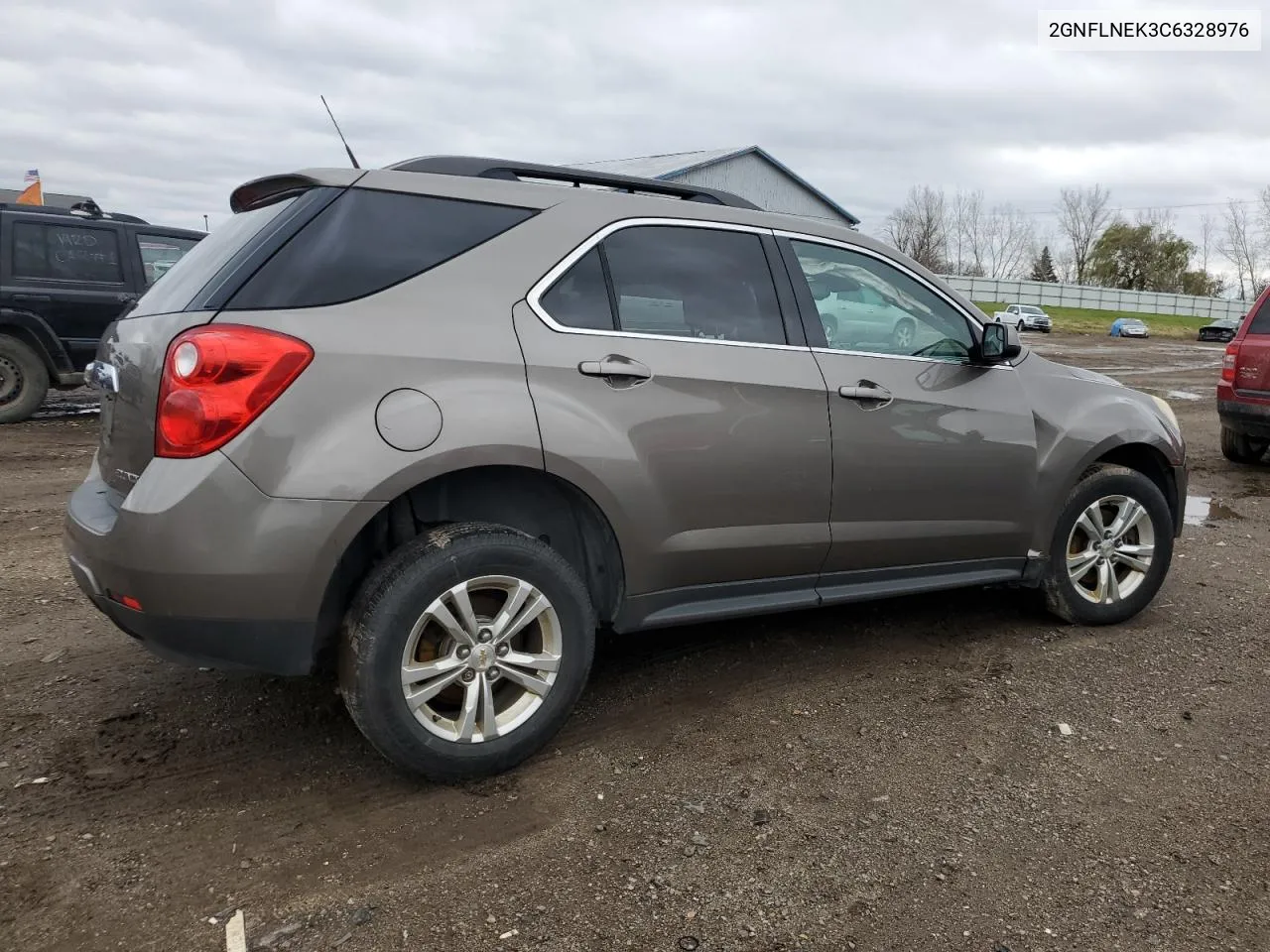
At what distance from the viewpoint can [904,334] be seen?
3730mm

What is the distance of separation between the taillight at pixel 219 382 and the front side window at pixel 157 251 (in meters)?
7.71

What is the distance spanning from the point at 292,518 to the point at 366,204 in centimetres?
98

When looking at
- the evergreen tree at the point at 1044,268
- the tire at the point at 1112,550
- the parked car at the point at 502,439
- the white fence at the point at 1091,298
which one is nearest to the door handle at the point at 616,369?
the parked car at the point at 502,439

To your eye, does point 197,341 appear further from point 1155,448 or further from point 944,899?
point 1155,448

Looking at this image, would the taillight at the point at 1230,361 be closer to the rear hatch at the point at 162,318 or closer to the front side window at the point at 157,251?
the rear hatch at the point at 162,318

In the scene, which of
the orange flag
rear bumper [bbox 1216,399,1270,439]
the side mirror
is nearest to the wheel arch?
the side mirror

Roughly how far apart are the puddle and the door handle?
5.21m

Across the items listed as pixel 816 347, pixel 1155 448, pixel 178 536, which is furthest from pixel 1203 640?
pixel 178 536

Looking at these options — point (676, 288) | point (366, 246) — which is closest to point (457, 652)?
point (366, 246)

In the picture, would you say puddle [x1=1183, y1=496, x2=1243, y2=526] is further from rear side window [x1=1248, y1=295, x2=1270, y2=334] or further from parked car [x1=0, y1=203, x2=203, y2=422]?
parked car [x1=0, y1=203, x2=203, y2=422]

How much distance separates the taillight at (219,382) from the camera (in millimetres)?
2434

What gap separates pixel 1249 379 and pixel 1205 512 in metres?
2.04

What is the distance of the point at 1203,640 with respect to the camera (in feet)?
13.7

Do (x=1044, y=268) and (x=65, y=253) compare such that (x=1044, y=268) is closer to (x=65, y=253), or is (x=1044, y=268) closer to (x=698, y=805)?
(x=65, y=253)
